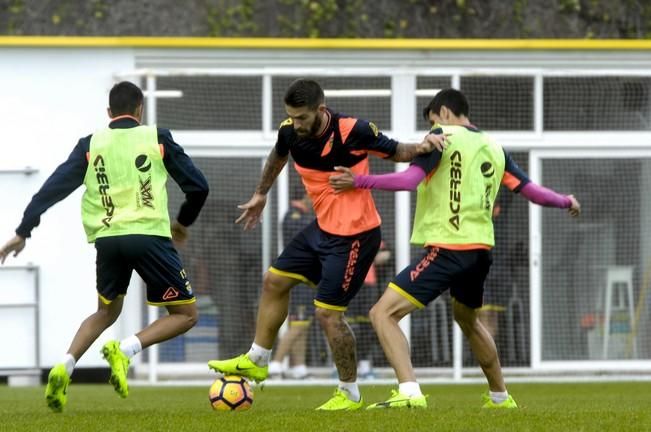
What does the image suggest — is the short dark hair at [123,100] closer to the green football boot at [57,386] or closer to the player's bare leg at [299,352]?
the green football boot at [57,386]

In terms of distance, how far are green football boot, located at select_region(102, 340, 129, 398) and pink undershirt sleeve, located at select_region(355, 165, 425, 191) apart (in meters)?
1.78

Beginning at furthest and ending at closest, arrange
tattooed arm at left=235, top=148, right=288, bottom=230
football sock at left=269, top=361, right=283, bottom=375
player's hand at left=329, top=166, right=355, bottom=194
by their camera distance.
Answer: football sock at left=269, top=361, right=283, bottom=375
tattooed arm at left=235, top=148, right=288, bottom=230
player's hand at left=329, top=166, right=355, bottom=194

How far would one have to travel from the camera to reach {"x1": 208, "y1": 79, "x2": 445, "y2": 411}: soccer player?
8961mm

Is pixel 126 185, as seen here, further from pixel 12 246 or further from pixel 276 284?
pixel 276 284

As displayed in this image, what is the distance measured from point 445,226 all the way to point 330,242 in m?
0.75

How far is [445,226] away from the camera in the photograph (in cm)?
888

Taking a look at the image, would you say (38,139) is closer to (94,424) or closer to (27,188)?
(27,188)

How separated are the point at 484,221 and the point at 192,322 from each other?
1.99 metres

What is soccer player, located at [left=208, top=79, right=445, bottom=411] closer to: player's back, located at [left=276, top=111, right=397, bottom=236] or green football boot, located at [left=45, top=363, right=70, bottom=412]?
player's back, located at [left=276, top=111, right=397, bottom=236]

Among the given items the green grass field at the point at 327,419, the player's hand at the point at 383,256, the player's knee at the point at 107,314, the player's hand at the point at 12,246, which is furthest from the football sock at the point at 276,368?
the player's hand at the point at 12,246

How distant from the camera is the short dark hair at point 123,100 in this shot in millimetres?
8867

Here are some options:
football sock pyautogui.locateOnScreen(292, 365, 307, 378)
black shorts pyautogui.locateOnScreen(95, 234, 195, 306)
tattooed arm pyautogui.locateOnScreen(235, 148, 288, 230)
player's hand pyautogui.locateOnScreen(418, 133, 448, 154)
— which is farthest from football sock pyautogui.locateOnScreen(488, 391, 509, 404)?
football sock pyautogui.locateOnScreen(292, 365, 307, 378)

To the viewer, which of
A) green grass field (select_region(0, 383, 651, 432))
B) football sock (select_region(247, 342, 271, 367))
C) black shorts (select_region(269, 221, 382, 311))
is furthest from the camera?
football sock (select_region(247, 342, 271, 367))

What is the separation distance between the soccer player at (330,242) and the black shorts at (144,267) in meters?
0.57
